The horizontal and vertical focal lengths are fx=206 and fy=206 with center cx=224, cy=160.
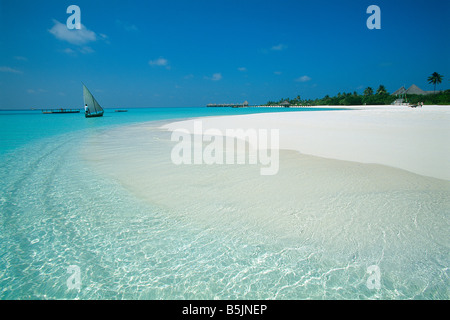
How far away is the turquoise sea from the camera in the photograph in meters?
2.78

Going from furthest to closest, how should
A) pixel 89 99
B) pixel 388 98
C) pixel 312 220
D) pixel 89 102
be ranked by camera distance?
1. pixel 388 98
2. pixel 89 102
3. pixel 89 99
4. pixel 312 220

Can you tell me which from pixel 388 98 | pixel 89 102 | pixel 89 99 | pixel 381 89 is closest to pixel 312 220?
pixel 89 99

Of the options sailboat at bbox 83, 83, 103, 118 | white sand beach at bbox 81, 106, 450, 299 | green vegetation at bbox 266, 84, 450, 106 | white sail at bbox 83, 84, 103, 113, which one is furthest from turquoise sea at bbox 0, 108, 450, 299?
green vegetation at bbox 266, 84, 450, 106

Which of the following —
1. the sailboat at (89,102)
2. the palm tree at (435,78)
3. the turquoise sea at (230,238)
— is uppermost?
the palm tree at (435,78)

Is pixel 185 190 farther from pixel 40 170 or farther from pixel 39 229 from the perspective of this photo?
pixel 40 170

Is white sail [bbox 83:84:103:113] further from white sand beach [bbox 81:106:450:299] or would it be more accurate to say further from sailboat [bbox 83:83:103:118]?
white sand beach [bbox 81:106:450:299]

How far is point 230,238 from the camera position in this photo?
12.1 feet

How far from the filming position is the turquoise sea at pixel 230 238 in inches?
109

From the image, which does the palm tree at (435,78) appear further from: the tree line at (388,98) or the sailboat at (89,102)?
the sailboat at (89,102)

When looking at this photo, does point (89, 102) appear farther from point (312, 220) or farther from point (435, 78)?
point (435, 78)

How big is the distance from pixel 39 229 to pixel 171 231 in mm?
2678

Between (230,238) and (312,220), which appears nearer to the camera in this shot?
(230,238)

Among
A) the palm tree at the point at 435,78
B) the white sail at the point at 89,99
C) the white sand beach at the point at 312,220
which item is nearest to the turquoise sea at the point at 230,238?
the white sand beach at the point at 312,220
